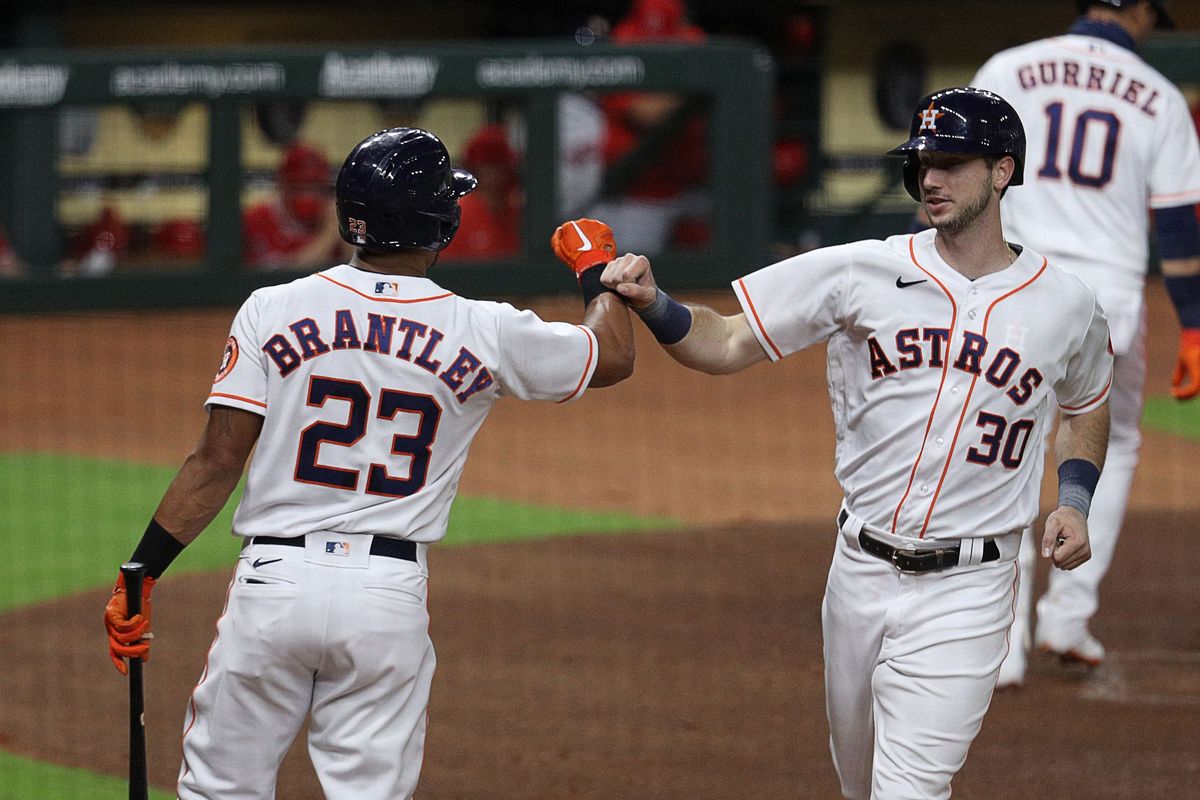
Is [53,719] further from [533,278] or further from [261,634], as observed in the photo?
[533,278]

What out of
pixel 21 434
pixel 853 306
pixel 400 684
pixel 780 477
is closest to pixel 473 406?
pixel 400 684

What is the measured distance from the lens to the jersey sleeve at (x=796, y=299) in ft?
12.5

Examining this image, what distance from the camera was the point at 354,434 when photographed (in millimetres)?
3383

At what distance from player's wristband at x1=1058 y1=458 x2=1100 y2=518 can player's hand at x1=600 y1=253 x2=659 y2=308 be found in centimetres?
96

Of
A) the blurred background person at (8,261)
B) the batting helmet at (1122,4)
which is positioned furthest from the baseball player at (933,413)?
the blurred background person at (8,261)

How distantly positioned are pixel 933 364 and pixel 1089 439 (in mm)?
486

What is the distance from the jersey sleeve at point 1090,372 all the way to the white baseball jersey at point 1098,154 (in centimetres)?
186

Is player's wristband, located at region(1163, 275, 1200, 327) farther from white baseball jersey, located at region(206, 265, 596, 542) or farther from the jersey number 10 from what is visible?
white baseball jersey, located at region(206, 265, 596, 542)

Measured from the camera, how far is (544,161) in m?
14.5

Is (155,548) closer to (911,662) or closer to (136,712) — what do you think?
(136,712)

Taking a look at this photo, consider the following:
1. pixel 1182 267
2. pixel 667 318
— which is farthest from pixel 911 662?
pixel 1182 267

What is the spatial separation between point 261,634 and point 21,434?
8.38 metres

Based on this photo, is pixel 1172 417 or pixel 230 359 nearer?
pixel 230 359

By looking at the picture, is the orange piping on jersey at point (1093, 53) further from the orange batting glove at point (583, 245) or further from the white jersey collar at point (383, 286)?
the white jersey collar at point (383, 286)
